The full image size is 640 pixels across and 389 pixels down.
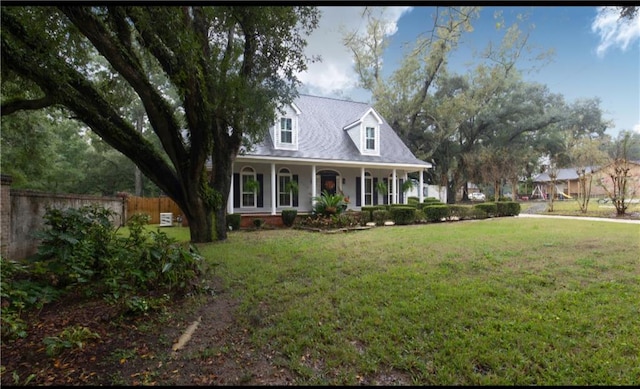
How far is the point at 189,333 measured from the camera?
293cm

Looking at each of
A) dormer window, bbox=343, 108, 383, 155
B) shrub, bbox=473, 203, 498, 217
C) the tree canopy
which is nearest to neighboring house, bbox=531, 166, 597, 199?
the tree canopy

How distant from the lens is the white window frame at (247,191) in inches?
534

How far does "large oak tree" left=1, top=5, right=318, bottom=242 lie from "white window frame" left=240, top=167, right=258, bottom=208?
178 inches

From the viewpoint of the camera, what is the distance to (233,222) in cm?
1115

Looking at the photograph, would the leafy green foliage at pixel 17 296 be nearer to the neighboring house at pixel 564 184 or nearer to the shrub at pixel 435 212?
the shrub at pixel 435 212

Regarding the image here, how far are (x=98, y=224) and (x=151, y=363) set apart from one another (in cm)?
349

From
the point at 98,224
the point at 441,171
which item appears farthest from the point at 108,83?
the point at 441,171

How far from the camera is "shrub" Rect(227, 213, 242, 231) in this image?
11086 mm

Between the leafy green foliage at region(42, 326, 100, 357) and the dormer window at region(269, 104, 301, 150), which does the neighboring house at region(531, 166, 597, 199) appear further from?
the leafy green foliage at region(42, 326, 100, 357)

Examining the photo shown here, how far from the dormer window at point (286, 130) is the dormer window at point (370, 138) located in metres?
4.34

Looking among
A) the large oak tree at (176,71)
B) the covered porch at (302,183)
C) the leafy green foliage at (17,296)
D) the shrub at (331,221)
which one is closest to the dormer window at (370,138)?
the covered porch at (302,183)

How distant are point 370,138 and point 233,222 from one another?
29.1ft

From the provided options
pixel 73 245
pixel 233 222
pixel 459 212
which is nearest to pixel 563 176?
pixel 459 212

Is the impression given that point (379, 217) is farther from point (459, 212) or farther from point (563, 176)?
point (563, 176)
